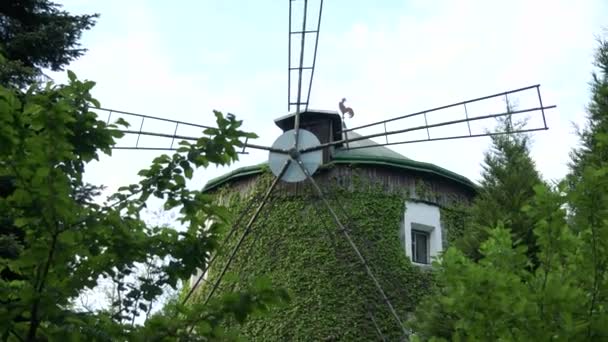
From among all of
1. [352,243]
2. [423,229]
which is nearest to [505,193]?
[352,243]

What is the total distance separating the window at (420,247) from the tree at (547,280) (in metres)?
8.06

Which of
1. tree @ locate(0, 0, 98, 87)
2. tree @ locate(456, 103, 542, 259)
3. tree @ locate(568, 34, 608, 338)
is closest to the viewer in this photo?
tree @ locate(568, 34, 608, 338)

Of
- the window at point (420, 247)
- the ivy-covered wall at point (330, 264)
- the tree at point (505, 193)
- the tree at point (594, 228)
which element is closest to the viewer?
the tree at point (594, 228)

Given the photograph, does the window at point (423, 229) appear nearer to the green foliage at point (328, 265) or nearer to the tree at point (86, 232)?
the green foliage at point (328, 265)

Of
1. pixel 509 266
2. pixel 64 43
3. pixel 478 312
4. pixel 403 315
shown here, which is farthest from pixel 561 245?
pixel 64 43

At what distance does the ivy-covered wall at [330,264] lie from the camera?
1231 cm

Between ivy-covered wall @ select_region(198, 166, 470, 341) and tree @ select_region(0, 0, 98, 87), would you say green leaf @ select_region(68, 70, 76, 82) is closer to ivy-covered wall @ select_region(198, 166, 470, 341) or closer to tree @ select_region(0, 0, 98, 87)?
tree @ select_region(0, 0, 98, 87)

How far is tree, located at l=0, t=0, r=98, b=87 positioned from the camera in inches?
439

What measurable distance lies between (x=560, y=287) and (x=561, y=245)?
1.84 ft

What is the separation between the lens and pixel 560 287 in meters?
4.60

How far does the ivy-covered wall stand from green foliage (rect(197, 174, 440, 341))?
0.01 m

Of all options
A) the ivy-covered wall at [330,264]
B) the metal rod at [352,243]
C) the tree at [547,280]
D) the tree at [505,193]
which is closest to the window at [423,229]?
the ivy-covered wall at [330,264]

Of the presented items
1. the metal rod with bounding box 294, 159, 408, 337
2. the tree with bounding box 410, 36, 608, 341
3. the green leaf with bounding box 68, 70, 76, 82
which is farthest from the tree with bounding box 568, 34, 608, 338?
the metal rod with bounding box 294, 159, 408, 337

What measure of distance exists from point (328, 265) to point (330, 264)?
0.03 metres
